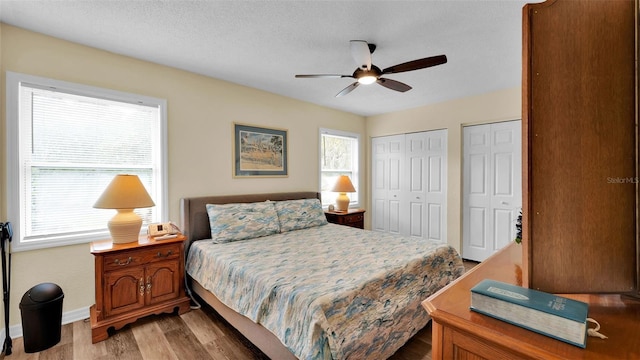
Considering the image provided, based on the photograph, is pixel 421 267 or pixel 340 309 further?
pixel 421 267

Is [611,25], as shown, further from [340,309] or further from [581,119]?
[340,309]

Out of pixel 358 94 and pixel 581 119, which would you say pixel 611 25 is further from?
pixel 358 94

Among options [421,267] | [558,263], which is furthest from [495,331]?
[421,267]

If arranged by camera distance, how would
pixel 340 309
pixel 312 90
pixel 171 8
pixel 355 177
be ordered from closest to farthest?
pixel 340 309 < pixel 171 8 < pixel 312 90 < pixel 355 177

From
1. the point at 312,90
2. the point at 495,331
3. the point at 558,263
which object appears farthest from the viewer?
the point at 312,90

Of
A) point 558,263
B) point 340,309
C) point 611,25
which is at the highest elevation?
point 611,25

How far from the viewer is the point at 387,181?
5.09 m

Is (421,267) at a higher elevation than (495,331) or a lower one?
lower

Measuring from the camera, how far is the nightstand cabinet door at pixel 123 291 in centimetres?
224

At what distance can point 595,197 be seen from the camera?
0.78 metres

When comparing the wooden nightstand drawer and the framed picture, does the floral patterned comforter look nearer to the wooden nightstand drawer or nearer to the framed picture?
the wooden nightstand drawer

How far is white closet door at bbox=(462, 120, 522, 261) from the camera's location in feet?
12.2

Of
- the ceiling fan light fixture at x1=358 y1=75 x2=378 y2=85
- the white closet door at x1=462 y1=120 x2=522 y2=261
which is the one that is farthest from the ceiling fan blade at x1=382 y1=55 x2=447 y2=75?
the white closet door at x1=462 y1=120 x2=522 y2=261

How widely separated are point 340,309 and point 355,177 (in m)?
3.79
